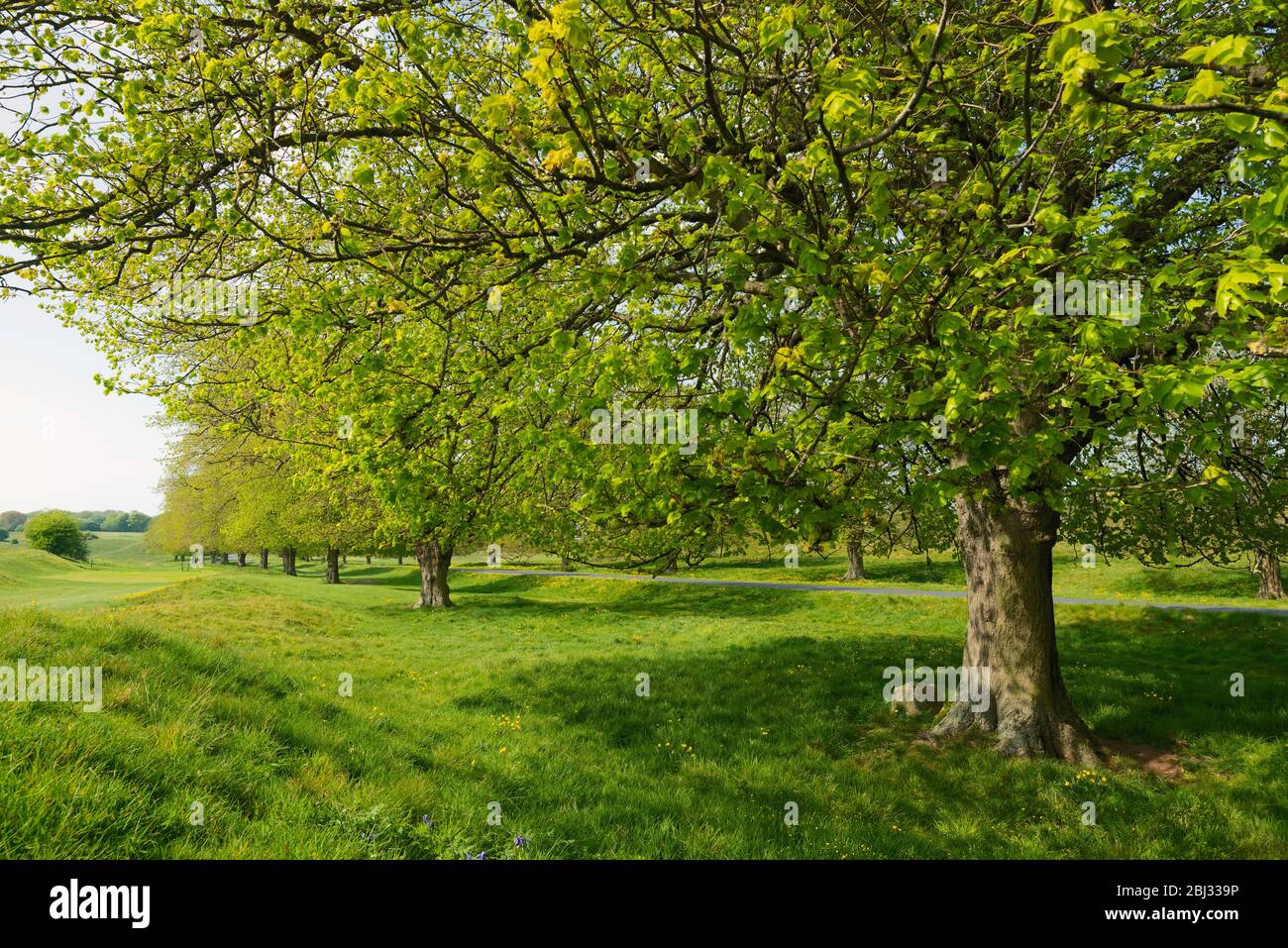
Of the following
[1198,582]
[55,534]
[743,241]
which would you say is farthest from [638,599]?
[55,534]

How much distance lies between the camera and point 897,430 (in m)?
5.51

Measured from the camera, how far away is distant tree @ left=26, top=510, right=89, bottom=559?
6906 cm

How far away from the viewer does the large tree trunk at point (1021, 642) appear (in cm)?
908

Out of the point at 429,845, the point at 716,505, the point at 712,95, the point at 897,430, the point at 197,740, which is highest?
the point at 712,95

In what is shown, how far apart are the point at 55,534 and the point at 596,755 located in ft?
294

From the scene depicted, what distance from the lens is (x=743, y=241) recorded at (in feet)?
20.6

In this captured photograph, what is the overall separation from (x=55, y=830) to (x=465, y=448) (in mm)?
6303

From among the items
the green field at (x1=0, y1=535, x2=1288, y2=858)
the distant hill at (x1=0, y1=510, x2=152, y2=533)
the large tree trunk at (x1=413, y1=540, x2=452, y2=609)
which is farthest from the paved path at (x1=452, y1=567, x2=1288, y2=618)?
the distant hill at (x1=0, y1=510, x2=152, y2=533)

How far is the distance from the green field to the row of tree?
5.80 feet

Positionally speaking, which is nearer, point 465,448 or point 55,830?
point 55,830

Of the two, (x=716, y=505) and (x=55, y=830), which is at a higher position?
(x=716, y=505)

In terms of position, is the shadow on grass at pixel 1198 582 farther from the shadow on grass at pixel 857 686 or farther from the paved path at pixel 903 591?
the shadow on grass at pixel 857 686

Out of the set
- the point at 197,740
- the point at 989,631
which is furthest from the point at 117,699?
the point at 989,631
